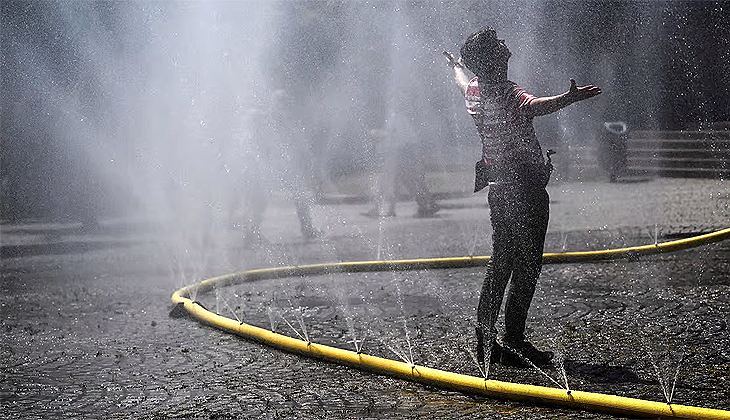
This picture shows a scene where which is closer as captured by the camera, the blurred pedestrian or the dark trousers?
the dark trousers

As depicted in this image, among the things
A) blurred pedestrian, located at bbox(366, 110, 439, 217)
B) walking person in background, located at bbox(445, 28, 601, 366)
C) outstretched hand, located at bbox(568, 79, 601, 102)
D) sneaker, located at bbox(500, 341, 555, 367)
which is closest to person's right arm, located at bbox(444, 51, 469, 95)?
walking person in background, located at bbox(445, 28, 601, 366)

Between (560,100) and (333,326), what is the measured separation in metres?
2.64

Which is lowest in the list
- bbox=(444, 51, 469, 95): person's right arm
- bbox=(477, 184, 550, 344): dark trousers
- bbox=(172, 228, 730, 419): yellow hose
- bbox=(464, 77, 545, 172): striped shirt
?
bbox=(172, 228, 730, 419): yellow hose

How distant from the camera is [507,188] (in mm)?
5691

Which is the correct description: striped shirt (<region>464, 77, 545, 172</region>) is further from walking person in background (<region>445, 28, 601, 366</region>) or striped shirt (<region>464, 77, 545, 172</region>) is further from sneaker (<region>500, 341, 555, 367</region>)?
sneaker (<region>500, 341, 555, 367</region>)

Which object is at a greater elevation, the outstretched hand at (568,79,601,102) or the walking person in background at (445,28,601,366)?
the outstretched hand at (568,79,601,102)

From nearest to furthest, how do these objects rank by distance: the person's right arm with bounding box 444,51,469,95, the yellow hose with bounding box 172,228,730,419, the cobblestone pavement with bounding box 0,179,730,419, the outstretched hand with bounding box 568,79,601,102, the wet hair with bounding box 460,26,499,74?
the yellow hose with bounding box 172,228,730,419 → the outstretched hand with bounding box 568,79,601,102 → the cobblestone pavement with bounding box 0,179,730,419 → the wet hair with bounding box 460,26,499,74 → the person's right arm with bounding box 444,51,469,95

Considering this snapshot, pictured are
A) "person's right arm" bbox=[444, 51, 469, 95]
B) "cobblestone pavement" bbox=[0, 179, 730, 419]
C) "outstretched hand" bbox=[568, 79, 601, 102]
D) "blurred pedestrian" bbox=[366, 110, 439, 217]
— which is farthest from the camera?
"blurred pedestrian" bbox=[366, 110, 439, 217]

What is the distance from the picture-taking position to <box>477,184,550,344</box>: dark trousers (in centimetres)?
566

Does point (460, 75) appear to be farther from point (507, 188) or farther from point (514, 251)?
point (514, 251)

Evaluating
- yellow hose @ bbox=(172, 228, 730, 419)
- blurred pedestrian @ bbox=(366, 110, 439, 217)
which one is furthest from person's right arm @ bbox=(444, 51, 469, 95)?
blurred pedestrian @ bbox=(366, 110, 439, 217)

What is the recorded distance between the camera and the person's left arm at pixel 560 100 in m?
4.99

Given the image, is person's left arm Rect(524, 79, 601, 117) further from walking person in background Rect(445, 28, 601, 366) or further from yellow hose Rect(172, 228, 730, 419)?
yellow hose Rect(172, 228, 730, 419)

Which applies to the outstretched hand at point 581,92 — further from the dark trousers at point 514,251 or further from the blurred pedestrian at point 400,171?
the blurred pedestrian at point 400,171
